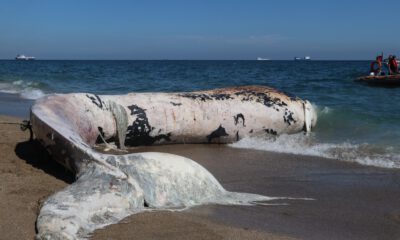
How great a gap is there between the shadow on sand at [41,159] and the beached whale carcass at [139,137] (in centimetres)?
17

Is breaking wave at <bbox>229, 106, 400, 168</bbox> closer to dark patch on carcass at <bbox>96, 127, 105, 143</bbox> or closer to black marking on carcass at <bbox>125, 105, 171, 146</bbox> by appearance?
black marking on carcass at <bbox>125, 105, 171, 146</bbox>

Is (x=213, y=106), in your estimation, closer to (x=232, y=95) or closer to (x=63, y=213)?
(x=232, y=95)

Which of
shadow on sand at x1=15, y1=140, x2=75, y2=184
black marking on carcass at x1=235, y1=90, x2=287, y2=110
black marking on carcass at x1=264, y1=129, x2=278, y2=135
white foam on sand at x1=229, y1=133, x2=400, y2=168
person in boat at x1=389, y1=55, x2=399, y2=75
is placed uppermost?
person in boat at x1=389, y1=55, x2=399, y2=75

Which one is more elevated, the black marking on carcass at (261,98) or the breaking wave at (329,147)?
the black marking on carcass at (261,98)

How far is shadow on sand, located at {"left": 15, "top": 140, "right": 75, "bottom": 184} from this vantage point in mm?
4695

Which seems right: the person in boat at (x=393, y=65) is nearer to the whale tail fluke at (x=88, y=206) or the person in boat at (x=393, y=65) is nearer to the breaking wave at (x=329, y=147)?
the breaking wave at (x=329, y=147)

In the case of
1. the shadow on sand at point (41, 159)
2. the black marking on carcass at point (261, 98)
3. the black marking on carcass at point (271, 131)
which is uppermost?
the black marking on carcass at point (261, 98)

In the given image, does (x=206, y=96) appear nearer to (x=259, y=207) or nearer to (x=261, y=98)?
(x=261, y=98)

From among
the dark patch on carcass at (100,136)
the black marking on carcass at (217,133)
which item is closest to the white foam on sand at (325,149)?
the black marking on carcass at (217,133)

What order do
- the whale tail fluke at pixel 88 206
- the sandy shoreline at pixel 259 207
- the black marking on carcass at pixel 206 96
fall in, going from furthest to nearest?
1. the black marking on carcass at pixel 206 96
2. the sandy shoreline at pixel 259 207
3. the whale tail fluke at pixel 88 206

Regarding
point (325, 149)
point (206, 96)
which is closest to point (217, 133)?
point (206, 96)

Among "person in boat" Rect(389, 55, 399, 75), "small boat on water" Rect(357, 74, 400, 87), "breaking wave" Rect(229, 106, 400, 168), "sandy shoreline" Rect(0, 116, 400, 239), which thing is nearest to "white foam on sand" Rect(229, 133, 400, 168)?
"breaking wave" Rect(229, 106, 400, 168)

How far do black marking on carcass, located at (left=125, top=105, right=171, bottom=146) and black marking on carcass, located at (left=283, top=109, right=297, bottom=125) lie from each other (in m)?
2.31

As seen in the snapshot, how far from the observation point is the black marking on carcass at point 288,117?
8320mm
